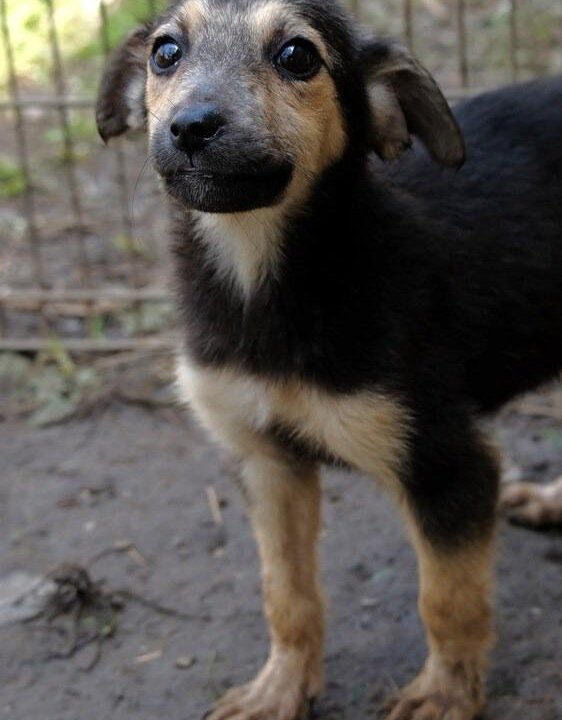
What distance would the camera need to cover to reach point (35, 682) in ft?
13.6

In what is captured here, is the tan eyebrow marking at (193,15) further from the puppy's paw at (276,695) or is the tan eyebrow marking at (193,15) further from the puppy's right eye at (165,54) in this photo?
the puppy's paw at (276,695)

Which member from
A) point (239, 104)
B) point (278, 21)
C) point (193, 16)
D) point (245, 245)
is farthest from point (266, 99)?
point (245, 245)

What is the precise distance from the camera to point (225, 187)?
126 inches

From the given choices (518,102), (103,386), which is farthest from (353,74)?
(103,386)

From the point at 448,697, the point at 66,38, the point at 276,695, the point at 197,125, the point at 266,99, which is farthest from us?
the point at 66,38

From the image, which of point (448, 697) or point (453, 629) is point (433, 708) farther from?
point (453, 629)

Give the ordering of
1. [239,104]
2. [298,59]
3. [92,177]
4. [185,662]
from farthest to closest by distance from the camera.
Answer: [92,177] → [185,662] → [298,59] → [239,104]

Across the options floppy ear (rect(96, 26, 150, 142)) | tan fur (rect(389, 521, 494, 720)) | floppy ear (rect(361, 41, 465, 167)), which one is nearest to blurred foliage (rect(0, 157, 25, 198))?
floppy ear (rect(96, 26, 150, 142))

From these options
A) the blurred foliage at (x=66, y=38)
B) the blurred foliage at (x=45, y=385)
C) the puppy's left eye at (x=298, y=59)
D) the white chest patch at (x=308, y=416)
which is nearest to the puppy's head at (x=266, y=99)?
the puppy's left eye at (x=298, y=59)

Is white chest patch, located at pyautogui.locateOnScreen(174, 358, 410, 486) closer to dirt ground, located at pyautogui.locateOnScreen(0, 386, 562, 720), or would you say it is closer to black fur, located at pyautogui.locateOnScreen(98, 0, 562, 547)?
black fur, located at pyautogui.locateOnScreen(98, 0, 562, 547)

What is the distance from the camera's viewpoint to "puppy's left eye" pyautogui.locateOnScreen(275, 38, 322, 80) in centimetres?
338

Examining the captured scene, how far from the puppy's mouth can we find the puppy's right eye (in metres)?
0.41

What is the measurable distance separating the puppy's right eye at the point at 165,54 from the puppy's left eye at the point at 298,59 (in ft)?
1.03

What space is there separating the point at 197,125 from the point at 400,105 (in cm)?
86
